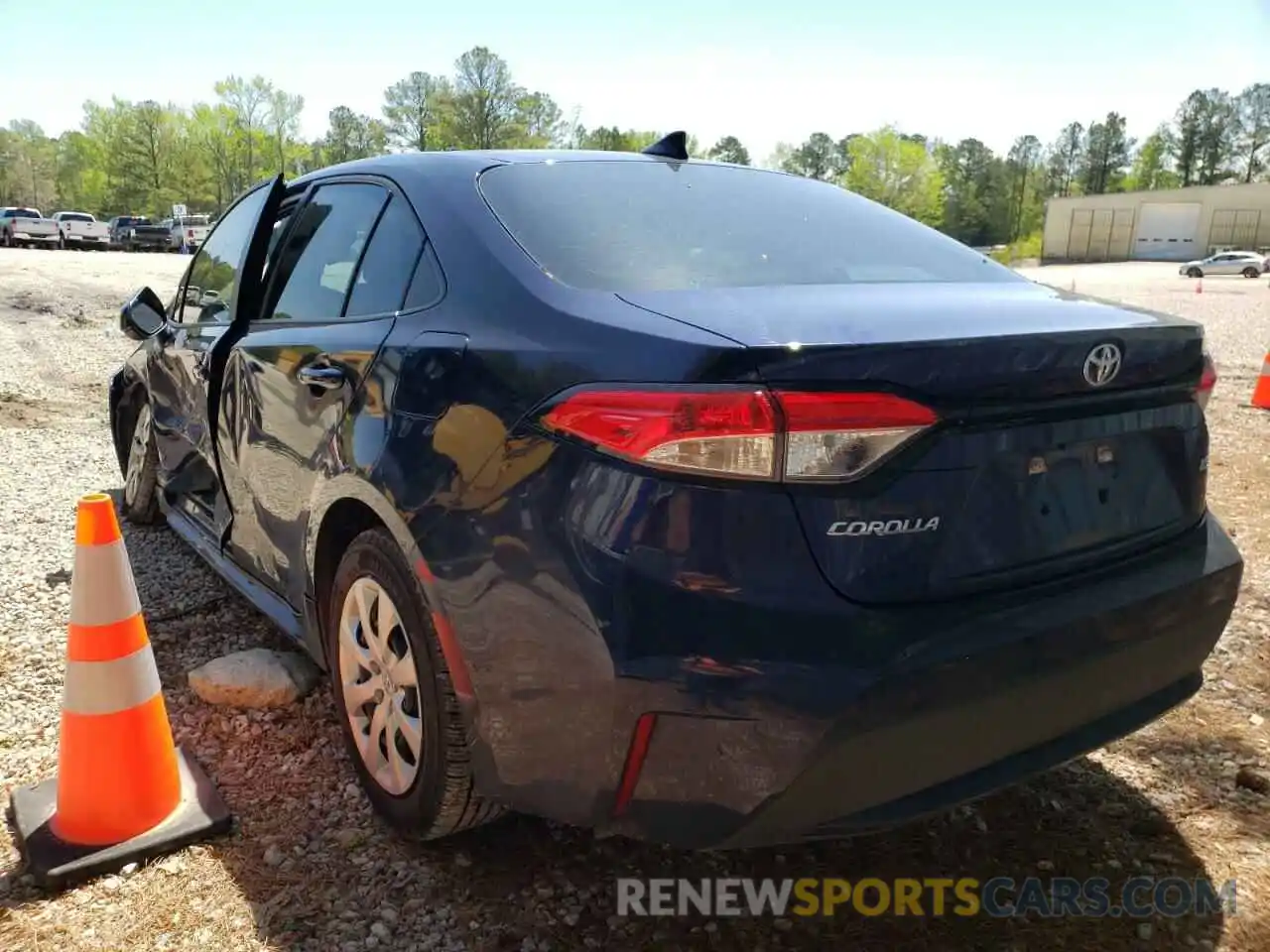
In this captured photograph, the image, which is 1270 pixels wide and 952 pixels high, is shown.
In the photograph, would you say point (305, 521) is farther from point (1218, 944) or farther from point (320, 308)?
point (1218, 944)

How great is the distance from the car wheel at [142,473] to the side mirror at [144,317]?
357 mm

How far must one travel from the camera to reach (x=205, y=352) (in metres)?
3.49

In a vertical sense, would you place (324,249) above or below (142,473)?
above

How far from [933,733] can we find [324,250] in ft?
7.42

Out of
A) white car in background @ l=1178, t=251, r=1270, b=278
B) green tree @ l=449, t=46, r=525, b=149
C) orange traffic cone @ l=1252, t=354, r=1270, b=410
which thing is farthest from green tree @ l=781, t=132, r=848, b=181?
orange traffic cone @ l=1252, t=354, r=1270, b=410

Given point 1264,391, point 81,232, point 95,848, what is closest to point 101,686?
point 95,848

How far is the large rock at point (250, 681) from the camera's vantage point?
314 centimetres

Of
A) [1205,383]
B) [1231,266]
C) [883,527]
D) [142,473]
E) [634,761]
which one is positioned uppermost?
[1205,383]

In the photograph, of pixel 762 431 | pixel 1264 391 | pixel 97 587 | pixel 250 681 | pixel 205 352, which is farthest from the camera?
pixel 1264 391

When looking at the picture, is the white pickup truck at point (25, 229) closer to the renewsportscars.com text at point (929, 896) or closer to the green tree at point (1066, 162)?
the renewsportscars.com text at point (929, 896)

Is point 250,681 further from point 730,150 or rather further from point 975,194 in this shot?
point 975,194

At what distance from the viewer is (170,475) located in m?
4.21

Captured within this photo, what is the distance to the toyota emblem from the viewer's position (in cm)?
193

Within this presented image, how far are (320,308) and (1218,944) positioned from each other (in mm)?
2760
